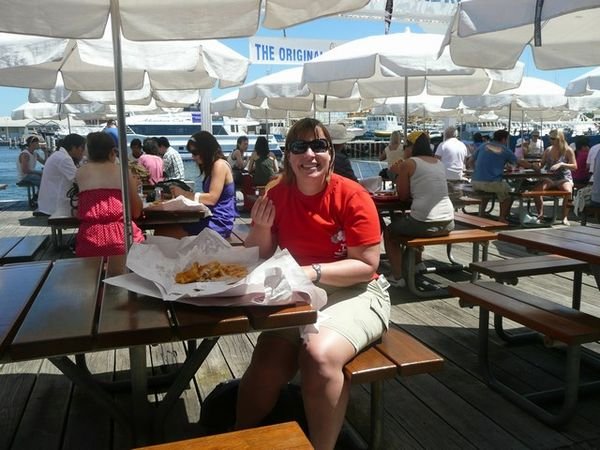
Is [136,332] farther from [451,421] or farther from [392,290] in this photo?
[392,290]

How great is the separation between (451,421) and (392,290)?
218 centimetres

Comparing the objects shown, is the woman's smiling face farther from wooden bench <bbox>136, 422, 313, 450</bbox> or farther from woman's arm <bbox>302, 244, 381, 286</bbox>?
wooden bench <bbox>136, 422, 313, 450</bbox>

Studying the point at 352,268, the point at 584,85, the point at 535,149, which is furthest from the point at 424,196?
the point at 535,149

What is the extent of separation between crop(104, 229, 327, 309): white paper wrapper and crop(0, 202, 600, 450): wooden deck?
2.82ft

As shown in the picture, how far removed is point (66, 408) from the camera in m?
2.65

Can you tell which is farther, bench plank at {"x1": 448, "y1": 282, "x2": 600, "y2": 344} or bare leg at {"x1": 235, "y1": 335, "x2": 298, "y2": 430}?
bench plank at {"x1": 448, "y1": 282, "x2": 600, "y2": 344}

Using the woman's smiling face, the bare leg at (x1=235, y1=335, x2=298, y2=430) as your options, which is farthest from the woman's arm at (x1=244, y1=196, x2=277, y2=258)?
the bare leg at (x1=235, y1=335, x2=298, y2=430)

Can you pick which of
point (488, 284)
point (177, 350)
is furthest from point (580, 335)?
point (177, 350)

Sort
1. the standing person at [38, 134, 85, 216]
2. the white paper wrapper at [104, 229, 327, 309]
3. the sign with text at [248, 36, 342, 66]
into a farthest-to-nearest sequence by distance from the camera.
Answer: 1. the sign with text at [248, 36, 342, 66]
2. the standing person at [38, 134, 85, 216]
3. the white paper wrapper at [104, 229, 327, 309]

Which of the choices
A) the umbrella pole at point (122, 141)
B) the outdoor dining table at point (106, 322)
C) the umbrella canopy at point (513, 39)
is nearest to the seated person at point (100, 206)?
the umbrella pole at point (122, 141)

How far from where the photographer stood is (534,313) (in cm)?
259

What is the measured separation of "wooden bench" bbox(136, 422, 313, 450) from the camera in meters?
1.22

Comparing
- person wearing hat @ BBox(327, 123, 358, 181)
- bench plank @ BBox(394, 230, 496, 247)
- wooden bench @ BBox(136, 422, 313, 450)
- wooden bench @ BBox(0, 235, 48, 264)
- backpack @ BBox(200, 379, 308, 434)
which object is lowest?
backpack @ BBox(200, 379, 308, 434)

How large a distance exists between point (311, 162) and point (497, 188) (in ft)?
19.8
